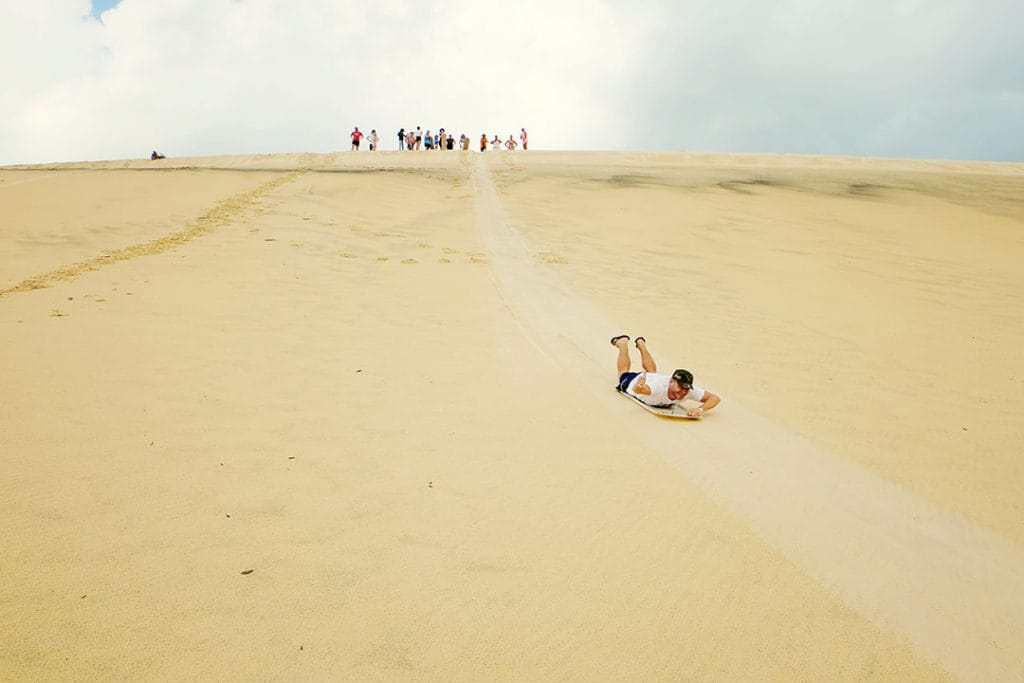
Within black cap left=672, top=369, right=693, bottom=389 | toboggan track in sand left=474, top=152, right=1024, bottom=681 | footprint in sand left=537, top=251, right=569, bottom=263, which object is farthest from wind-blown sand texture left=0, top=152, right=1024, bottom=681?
footprint in sand left=537, top=251, right=569, bottom=263

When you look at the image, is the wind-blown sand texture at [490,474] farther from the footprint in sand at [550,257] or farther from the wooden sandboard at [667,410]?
the footprint in sand at [550,257]

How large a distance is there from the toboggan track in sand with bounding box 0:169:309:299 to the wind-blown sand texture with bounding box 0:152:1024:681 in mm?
103

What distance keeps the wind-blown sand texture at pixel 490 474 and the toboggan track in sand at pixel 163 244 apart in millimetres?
103

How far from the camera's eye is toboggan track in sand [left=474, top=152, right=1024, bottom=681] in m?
2.64

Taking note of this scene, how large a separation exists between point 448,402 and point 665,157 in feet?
85.3

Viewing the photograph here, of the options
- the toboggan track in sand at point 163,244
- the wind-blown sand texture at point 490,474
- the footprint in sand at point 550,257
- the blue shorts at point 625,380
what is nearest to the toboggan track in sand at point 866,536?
the wind-blown sand texture at point 490,474

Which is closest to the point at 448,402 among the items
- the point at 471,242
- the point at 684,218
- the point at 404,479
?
the point at 404,479

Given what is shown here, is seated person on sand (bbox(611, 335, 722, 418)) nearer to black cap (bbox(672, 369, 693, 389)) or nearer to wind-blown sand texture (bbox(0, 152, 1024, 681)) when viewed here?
black cap (bbox(672, 369, 693, 389))

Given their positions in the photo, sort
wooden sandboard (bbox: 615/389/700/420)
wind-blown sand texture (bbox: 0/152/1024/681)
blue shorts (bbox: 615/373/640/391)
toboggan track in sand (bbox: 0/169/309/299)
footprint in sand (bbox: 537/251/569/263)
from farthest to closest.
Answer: footprint in sand (bbox: 537/251/569/263)
toboggan track in sand (bbox: 0/169/309/299)
blue shorts (bbox: 615/373/640/391)
wooden sandboard (bbox: 615/389/700/420)
wind-blown sand texture (bbox: 0/152/1024/681)

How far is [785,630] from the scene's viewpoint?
256 centimetres

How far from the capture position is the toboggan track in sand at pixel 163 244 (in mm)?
7715

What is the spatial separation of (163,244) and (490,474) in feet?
30.1

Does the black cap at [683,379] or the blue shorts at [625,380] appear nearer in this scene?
the black cap at [683,379]

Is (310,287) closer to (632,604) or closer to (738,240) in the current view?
(632,604)
